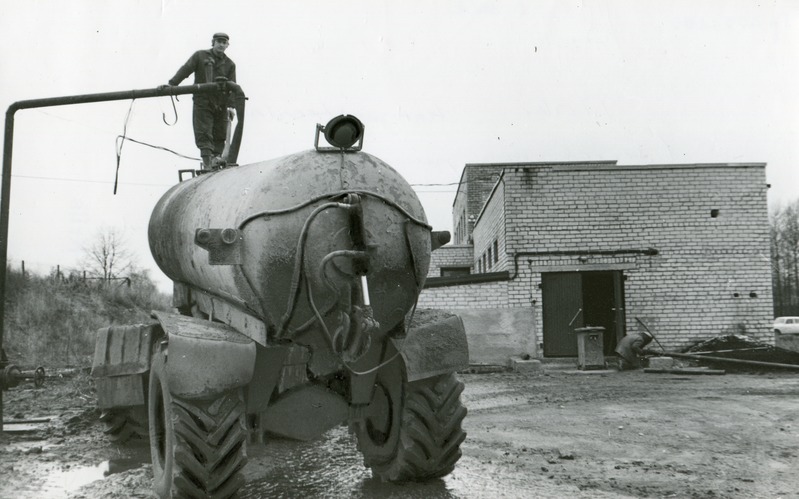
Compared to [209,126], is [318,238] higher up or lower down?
lower down

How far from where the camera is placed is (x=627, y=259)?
1490 cm

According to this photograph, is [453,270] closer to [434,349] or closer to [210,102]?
[210,102]

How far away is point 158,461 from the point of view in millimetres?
4383

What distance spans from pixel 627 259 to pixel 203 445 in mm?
12809

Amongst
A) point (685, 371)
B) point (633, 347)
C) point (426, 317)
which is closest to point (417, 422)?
point (426, 317)

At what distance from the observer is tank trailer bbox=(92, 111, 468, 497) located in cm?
372

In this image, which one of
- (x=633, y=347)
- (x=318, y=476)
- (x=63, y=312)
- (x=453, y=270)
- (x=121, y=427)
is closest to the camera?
(x=318, y=476)

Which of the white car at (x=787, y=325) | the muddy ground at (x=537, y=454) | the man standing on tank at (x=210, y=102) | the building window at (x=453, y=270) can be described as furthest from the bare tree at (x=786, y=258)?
the man standing on tank at (x=210, y=102)

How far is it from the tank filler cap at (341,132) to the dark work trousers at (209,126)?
3.40 meters

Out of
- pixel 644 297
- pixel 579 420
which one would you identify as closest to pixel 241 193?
pixel 579 420

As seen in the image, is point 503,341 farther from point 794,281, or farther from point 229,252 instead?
point 794,281

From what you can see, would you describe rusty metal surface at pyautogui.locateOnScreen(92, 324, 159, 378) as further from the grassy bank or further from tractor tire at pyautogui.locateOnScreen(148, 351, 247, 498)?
the grassy bank

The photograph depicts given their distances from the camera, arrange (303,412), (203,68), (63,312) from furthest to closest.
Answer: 1. (63,312)
2. (203,68)
3. (303,412)

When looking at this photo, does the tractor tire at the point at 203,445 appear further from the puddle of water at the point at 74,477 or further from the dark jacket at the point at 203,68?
the dark jacket at the point at 203,68
